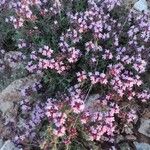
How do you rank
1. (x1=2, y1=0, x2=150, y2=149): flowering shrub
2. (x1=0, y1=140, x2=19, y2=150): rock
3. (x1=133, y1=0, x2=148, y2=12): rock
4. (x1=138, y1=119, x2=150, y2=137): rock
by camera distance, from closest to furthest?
(x1=2, y1=0, x2=150, y2=149): flowering shrub, (x1=0, y1=140, x2=19, y2=150): rock, (x1=138, y1=119, x2=150, y2=137): rock, (x1=133, y1=0, x2=148, y2=12): rock

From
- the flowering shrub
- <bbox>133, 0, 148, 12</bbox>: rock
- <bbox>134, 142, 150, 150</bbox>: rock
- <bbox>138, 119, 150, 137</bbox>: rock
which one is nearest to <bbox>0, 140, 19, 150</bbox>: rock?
the flowering shrub

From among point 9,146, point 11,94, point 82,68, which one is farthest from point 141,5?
point 9,146

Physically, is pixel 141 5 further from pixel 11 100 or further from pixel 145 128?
pixel 11 100

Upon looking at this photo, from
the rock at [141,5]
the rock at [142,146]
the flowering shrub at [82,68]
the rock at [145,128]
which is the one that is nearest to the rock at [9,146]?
the flowering shrub at [82,68]

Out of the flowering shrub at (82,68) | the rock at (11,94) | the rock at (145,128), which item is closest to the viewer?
the flowering shrub at (82,68)

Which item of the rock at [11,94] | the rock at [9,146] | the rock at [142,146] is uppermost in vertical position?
the rock at [11,94]

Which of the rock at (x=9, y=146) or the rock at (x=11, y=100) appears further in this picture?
the rock at (x=11, y=100)

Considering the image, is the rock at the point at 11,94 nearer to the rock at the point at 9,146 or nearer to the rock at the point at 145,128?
the rock at the point at 9,146

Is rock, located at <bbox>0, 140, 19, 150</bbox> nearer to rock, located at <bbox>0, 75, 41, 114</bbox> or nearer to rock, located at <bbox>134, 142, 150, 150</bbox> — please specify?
rock, located at <bbox>0, 75, 41, 114</bbox>

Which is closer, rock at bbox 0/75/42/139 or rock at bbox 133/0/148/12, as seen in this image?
rock at bbox 0/75/42/139
